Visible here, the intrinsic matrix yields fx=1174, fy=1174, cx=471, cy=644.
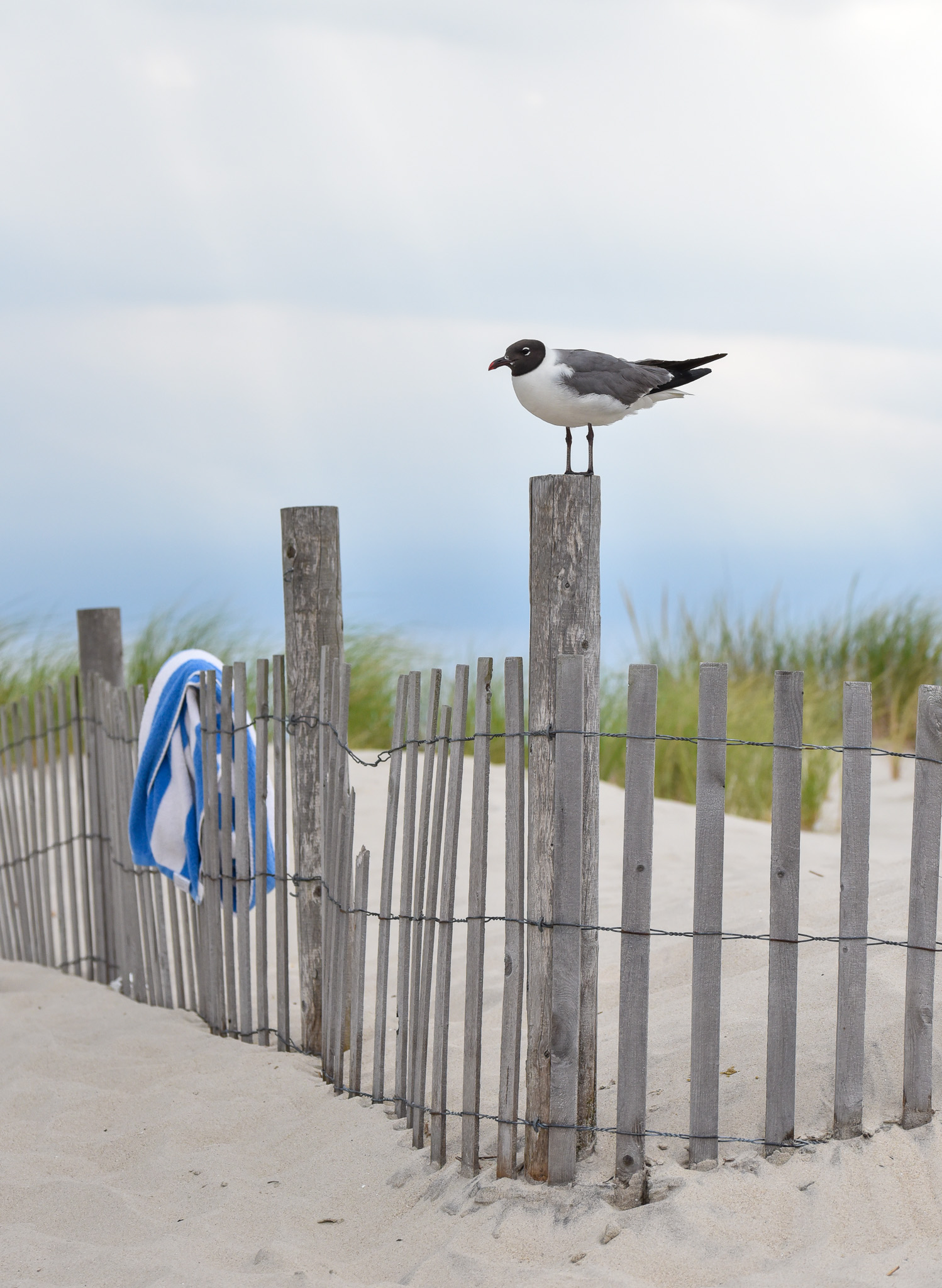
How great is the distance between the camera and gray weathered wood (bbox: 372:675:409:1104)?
3.23 metres

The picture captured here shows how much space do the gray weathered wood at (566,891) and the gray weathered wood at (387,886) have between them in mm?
607

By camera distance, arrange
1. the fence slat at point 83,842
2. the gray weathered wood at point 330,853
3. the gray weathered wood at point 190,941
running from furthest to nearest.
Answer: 1. the fence slat at point 83,842
2. the gray weathered wood at point 190,941
3. the gray weathered wood at point 330,853

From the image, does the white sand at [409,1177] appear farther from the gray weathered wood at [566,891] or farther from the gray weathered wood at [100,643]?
the gray weathered wood at [100,643]

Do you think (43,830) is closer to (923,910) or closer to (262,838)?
(262,838)

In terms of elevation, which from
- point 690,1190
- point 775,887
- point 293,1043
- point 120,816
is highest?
point 775,887

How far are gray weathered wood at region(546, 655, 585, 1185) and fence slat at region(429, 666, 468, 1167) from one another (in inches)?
11.9

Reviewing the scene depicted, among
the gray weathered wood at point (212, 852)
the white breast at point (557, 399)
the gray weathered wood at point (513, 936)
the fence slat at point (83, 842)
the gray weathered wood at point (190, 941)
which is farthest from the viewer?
the fence slat at point (83, 842)

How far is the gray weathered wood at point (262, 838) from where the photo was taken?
3920mm

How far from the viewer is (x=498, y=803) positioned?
7.23 metres

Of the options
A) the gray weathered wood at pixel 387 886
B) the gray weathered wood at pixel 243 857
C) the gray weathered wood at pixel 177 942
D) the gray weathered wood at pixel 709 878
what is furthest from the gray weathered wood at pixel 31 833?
the gray weathered wood at pixel 709 878

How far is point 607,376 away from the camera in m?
2.96

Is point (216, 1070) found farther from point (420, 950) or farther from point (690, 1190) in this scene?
point (690, 1190)

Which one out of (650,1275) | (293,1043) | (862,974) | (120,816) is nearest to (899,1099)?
(862,974)

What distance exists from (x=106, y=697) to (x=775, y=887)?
3038 mm
